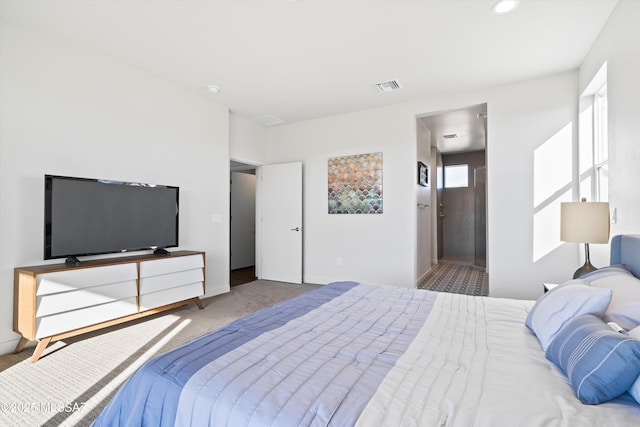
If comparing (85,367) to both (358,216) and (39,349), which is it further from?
(358,216)

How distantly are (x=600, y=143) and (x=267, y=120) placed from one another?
438 cm

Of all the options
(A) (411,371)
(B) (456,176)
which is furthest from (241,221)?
(A) (411,371)

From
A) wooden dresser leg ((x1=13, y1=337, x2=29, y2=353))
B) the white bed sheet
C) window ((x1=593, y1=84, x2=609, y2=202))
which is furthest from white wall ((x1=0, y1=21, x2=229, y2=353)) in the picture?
window ((x1=593, y1=84, x2=609, y2=202))

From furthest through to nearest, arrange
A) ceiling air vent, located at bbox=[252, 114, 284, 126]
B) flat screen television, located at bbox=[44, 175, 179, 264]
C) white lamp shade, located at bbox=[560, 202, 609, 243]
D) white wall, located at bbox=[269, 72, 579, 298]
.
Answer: ceiling air vent, located at bbox=[252, 114, 284, 126], white wall, located at bbox=[269, 72, 579, 298], flat screen television, located at bbox=[44, 175, 179, 264], white lamp shade, located at bbox=[560, 202, 609, 243]

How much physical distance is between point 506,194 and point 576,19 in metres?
1.86

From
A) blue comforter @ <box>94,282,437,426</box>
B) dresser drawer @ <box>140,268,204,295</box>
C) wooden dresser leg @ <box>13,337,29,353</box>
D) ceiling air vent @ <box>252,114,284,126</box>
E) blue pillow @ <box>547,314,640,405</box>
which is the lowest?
wooden dresser leg @ <box>13,337,29,353</box>

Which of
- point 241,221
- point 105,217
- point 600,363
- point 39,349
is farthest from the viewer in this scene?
point 241,221

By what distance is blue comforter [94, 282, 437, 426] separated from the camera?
91cm

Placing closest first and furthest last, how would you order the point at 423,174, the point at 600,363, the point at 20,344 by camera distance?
the point at 600,363 < the point at 20,344 < the point at 423,174

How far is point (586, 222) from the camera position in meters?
2.32

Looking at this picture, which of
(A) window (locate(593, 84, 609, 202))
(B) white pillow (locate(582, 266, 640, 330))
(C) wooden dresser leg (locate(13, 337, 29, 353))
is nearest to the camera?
(B) white pillow (locate(582, 266, 640, 330))

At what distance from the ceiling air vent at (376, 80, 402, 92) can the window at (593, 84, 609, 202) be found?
2064 millimetres

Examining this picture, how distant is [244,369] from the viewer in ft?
3.59

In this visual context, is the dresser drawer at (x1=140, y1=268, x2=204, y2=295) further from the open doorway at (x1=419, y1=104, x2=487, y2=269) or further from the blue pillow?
the open doorway at (x1=419, y1=104, x2=487, y2=269)
